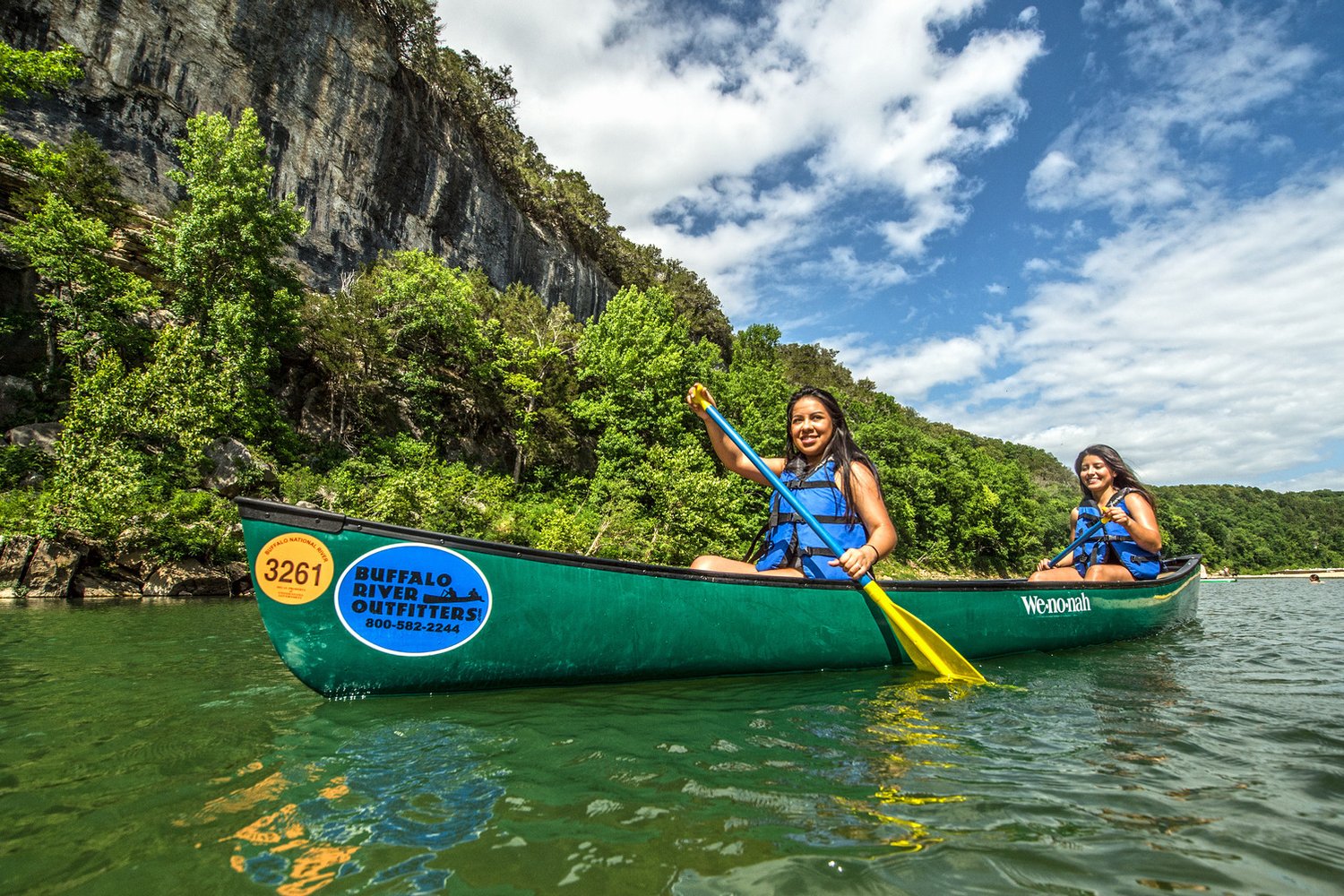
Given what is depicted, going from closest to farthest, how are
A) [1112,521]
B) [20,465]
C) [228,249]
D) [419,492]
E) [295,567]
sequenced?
[295,567]
[1112,521]
[20,465]
[419,492]
[228,249]

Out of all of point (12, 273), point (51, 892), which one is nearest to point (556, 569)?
point (51, 892)

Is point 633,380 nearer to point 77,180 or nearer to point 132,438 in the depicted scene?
point 132,438

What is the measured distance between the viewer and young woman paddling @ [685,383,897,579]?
4441mm

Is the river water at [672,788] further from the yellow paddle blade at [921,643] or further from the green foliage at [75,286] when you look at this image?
the green foliage at [75,286]

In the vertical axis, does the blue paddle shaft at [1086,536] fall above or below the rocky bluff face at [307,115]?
below

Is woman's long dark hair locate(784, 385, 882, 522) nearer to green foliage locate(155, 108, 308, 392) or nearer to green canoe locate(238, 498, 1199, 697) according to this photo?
green canoe locate(238, 498, 1199, 697)

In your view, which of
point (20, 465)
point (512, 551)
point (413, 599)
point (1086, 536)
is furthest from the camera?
point (20, 465)

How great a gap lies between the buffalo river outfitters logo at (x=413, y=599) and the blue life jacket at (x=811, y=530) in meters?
2.38

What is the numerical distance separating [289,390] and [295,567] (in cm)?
2042

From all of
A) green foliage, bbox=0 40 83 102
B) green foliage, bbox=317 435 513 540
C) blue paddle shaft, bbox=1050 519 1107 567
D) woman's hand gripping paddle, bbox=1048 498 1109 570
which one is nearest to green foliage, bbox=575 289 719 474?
green foliage, bbox=317 435 513 540

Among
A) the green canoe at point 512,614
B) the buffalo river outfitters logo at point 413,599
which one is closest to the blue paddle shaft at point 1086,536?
the green canoe at point 512,614

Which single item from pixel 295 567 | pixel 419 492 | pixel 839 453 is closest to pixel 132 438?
pixel 419 492

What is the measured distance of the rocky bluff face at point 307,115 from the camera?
1831 centimetres

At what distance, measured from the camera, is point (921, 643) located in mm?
4410
